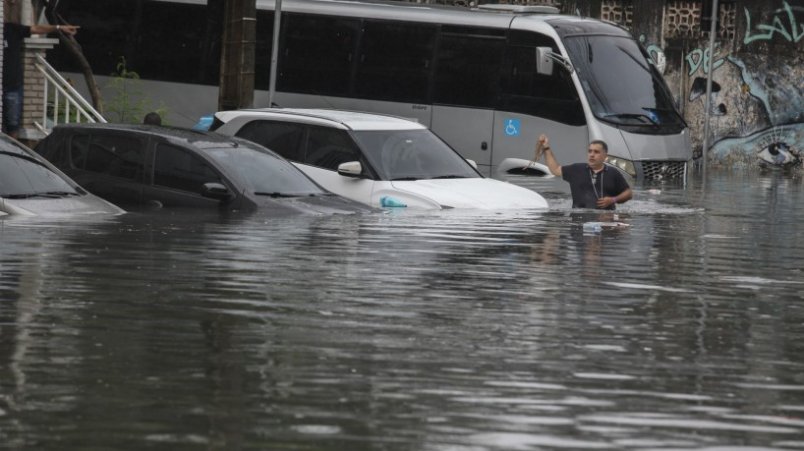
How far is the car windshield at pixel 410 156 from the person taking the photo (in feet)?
60.0

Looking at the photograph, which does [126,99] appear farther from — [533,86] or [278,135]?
[278,135]

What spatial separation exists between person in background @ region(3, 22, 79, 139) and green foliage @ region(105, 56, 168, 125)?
13.1ft

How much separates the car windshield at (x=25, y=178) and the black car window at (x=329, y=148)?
362 centimetres

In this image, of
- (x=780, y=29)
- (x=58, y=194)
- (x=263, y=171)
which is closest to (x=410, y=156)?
(x=263, y=171)

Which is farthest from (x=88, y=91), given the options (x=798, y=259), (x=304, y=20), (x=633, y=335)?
(x=633, y=335)

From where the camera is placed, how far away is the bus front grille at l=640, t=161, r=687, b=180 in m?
26.5

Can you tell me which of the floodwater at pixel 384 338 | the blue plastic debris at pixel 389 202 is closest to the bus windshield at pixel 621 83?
the blue plastic debris at pixel 389 202

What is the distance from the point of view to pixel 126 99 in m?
27.1

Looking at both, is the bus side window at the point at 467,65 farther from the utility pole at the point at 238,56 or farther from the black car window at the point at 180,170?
the black car window at the point at 180,170

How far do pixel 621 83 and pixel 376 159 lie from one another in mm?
8701

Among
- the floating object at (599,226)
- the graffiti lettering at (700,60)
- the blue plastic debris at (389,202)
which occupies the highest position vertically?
the graffiti lettering at (700,60)

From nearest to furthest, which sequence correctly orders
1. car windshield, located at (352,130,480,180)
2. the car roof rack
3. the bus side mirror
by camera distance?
1. car windshield, located at (352,130,480,180)
2. the bus side mirror
3. the car roof rack

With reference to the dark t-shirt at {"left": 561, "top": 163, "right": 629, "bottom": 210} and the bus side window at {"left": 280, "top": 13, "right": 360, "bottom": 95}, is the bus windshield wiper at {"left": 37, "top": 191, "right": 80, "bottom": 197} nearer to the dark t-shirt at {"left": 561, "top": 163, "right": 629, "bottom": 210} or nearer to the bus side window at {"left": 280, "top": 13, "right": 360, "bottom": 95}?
the dark t-shirt at {"left": 561, "top": 163, "right": 629, "bottom": 210}

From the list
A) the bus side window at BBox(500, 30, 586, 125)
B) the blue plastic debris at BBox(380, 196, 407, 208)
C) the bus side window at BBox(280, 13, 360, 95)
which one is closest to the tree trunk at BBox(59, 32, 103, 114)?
the bus side window at BBox(280, 13, 360, 95)
